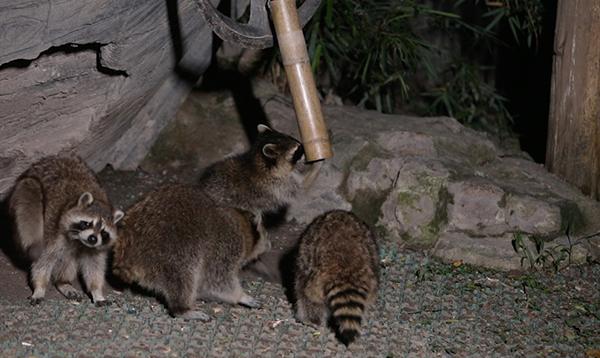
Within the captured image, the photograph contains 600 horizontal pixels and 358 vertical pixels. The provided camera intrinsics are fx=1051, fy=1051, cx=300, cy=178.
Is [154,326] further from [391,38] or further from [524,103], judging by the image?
[524,103]

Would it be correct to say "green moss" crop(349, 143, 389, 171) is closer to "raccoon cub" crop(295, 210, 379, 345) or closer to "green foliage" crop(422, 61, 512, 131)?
"raccoon cub" crop(295, 210, 379, 345)

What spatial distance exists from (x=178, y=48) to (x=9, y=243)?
1683mm

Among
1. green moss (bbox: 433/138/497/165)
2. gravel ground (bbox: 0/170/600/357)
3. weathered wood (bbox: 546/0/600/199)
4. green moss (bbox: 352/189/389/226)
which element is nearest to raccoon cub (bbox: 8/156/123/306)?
gravel ground (bbox: 0/170/600/357)

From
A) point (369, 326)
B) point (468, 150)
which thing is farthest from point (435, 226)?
point (369, 326)

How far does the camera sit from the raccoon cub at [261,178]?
658cm

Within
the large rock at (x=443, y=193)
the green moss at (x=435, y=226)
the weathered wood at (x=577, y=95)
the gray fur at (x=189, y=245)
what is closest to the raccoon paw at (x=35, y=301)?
the gray fur at (x=189, y=245)

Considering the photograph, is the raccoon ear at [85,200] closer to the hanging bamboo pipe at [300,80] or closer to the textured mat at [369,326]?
the textured mat at [369,326]

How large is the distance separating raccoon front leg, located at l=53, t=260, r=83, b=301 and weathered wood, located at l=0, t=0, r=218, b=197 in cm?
78

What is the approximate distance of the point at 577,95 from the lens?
7.36 metres

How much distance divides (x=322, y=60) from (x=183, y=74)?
195cm

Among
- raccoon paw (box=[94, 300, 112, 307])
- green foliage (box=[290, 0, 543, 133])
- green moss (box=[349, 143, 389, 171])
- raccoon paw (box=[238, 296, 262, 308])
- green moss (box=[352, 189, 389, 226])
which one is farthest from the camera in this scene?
green foliage (box=[290, 0, 543, 133])

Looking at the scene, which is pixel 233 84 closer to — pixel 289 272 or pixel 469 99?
pixel 289 272

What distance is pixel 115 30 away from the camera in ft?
19.7

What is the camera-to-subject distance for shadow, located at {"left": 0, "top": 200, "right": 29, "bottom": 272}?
6304 mm
